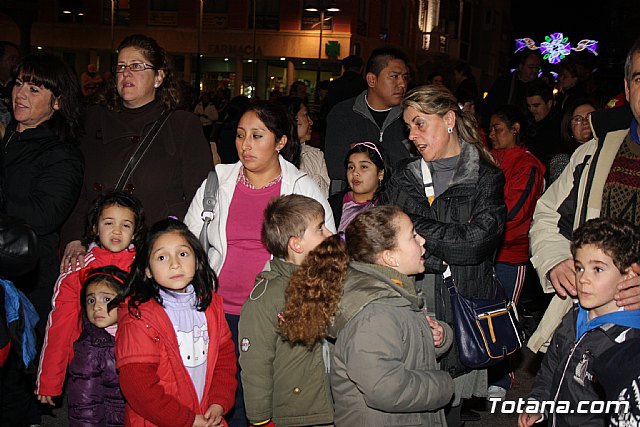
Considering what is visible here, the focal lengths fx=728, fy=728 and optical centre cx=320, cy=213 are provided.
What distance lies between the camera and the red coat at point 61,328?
13.8 feet

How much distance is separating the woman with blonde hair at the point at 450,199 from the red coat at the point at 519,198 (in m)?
2.63

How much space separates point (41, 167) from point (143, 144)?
623 mm

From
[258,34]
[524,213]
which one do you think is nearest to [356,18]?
[258,34]

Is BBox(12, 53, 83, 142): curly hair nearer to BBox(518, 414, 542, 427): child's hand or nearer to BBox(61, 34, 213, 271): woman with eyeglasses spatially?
BBox(61, 34, 213, 271): woman with eyeglasses

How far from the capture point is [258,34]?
34.3 m

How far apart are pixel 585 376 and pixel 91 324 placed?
108 inches

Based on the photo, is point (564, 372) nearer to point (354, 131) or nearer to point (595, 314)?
point (595, 314)

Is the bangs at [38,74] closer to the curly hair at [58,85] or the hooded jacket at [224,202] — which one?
the curly hair at [58,85]

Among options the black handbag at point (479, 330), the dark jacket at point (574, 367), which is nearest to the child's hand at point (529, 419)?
the dark jacket at point (574, 367)

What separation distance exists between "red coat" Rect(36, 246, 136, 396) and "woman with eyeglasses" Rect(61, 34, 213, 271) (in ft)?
0.84

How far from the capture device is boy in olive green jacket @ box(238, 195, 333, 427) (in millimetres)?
3797

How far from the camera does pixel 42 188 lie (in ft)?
14.1

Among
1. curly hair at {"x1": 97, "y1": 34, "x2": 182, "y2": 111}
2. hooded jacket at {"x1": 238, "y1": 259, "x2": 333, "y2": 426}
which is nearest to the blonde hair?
hooded jacket at {"x1": 238, "y1": 259, "x2": 333, "y2": 426}

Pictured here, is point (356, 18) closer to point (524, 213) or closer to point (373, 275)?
point (524, 213)
